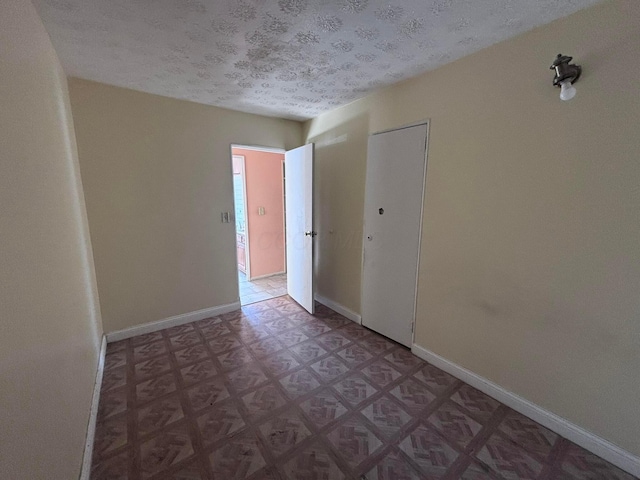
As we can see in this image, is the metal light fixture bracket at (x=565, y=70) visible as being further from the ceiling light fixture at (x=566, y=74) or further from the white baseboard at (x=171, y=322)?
the white baseboard at (x=171, y=322)

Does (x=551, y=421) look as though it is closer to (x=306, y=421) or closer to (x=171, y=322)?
(x=306, y=421)

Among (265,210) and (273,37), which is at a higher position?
(273,37)

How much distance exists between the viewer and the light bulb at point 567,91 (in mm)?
1323

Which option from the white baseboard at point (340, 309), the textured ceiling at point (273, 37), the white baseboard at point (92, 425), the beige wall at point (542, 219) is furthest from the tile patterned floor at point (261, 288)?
the textured ceiling at point (273, 37)

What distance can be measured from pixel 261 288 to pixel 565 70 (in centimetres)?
387

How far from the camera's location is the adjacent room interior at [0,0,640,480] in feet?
3.97

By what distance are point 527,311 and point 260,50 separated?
2383 millimetres

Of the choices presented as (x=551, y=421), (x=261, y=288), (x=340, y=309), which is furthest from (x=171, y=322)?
(x=551, y=421)

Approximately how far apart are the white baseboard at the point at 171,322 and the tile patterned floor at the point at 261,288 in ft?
1.16

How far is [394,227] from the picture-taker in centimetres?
238

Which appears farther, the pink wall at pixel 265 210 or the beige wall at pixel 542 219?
the pink wall at pixel 265 210

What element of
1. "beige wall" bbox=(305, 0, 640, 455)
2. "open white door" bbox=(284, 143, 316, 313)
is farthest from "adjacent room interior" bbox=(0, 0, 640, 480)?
"open white door" bbox=(284, 143, 316, 313)

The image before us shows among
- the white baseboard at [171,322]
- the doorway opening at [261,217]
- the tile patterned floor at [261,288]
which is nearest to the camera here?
the white baseboard at [171,322]

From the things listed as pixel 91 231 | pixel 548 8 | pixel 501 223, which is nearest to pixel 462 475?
pixel 501 223
